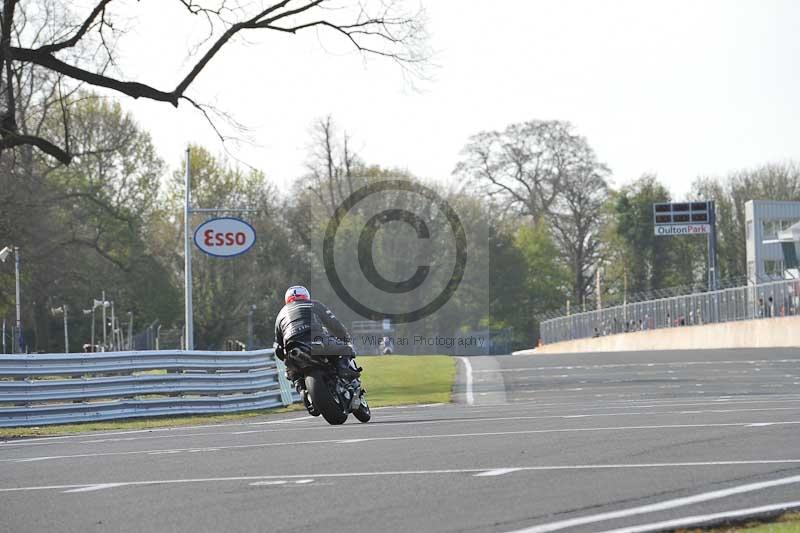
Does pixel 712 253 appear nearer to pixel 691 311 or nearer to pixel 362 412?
pixel 691 311

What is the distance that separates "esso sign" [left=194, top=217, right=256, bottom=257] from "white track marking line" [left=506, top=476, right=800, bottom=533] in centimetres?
2295

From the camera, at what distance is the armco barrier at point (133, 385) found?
20234 millimetres

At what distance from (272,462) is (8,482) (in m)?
2.20

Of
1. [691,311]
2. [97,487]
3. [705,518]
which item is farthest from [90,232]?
[705,518]

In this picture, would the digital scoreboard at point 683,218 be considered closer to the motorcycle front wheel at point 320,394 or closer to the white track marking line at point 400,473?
the motorcycle front wheel at point 320,394

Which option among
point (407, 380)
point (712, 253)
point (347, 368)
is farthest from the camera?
point (712, 253)

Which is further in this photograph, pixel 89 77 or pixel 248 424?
pixel 89 77

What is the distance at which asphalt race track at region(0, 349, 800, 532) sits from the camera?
787 centimetres

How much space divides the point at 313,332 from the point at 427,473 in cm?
584

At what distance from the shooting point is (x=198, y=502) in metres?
8.73

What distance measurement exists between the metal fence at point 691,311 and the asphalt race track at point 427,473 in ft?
102

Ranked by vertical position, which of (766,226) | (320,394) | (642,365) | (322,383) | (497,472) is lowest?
(497,472)

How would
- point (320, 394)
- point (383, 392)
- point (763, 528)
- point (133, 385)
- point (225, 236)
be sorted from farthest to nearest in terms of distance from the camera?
point (225, 236), point (383, 392), point (133, 385), point (320, 394), point (763, 528)

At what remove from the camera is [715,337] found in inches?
2120
